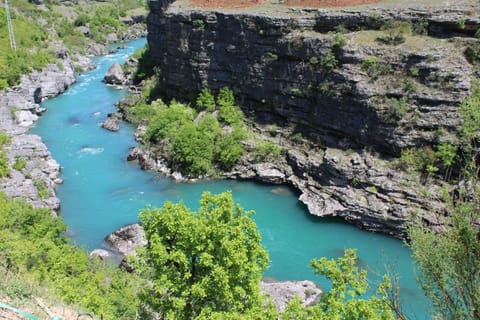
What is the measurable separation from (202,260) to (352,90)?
810 inches

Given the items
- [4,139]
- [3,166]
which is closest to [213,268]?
[3,166]

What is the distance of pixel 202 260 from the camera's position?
14852 millimetres

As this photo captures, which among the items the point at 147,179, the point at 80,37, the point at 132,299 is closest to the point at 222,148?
the point at 147,179

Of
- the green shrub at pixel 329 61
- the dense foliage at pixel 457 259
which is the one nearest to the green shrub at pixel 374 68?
the green shrub at pixel 329 61

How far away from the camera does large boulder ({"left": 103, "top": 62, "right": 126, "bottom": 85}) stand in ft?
189

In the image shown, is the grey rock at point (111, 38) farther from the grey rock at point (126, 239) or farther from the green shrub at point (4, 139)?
the grey rock at point (126, 239)

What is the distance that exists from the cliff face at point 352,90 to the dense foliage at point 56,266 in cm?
1417

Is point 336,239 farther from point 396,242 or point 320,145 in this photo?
point 320,145

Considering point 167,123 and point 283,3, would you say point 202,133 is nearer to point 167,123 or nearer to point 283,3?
point 167,123

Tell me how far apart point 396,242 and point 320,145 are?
29.6 feet

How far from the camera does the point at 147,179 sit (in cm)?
3600

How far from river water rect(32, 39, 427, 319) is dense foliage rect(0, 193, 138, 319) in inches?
205

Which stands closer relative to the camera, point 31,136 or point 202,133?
point 202,133

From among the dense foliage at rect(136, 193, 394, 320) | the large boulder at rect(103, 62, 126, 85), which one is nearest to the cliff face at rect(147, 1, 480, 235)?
the dense foliage at rect(136, 193, 394, 320)
